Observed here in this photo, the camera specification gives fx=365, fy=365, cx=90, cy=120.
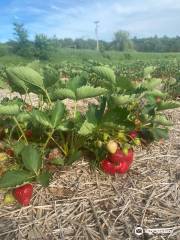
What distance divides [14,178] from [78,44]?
1986 inches

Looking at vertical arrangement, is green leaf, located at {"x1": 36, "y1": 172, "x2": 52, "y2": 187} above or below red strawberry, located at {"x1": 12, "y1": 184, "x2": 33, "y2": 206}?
above

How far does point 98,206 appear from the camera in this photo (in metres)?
1.23

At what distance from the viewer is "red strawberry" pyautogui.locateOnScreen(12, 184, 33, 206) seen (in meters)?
1.24

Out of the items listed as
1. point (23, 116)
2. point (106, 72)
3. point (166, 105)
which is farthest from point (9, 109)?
point (166, 105)

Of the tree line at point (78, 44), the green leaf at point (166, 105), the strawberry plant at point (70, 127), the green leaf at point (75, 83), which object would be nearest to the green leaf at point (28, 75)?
the strawberry plant at point (70, 127)

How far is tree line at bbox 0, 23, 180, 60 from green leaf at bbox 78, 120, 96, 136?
22762 mm

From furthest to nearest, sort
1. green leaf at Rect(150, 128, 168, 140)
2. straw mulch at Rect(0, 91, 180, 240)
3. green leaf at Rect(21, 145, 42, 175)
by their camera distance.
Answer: green leaf at Rect(150, 128, 168, 140)
green leaf at Rect(21, 145, 42, 175)
straw mulch at Rect(0, 91, 180, 240)

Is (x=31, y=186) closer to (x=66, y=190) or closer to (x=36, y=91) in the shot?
(x=66, y=190)

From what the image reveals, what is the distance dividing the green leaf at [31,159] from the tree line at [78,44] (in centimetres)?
2282

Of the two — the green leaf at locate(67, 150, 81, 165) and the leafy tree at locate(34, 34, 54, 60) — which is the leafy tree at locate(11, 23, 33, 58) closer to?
the leafy tree at locate(34, 34, 54, 60)

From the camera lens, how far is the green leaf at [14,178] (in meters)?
1.19

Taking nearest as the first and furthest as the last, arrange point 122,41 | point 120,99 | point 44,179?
point 44,179, point 120,99, point 122,41

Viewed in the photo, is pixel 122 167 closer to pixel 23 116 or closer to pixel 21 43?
pixel 23 116

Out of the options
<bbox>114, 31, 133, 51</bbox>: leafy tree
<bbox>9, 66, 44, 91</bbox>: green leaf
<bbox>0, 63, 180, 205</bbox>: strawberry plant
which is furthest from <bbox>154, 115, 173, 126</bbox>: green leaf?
<bbox>114, 31, 133, 51</bbox>: leafy tree
